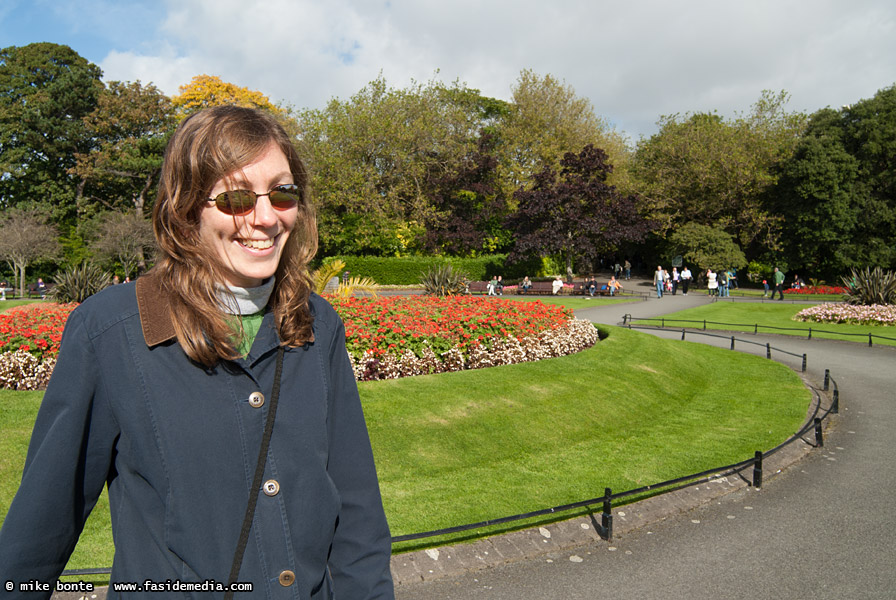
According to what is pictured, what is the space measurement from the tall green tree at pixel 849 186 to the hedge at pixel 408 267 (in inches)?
718

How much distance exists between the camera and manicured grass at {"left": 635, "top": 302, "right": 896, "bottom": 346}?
17453 millimetres

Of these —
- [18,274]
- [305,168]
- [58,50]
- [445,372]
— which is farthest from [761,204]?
[58,50]

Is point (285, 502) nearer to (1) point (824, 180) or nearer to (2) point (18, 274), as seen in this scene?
(1) point (824, 180)

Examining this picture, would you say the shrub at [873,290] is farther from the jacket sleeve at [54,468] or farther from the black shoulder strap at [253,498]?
the jacket sleeve at [54,468]

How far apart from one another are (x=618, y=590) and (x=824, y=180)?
119ft

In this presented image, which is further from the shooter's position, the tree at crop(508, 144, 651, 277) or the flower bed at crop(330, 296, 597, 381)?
the tree at crop(508, 144, 651, 277)

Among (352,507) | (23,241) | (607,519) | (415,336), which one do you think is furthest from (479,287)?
(352,507)

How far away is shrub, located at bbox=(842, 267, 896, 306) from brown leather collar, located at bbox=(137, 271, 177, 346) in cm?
2516

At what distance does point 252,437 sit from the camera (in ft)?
4.72

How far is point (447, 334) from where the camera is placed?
32.0 feet

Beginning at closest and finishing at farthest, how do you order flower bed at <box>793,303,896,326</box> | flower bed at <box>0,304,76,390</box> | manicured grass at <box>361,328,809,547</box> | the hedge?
1. manicured grass at <box>361,328,809,547</box>
2. flower bed at <box>0,304,76,390</box>
3. flower bed at <box>793,303,896,326</box>
4. the hedge

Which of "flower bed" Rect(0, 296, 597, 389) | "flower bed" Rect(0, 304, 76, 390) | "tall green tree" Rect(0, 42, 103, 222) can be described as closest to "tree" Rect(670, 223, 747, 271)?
"flower bed" Rect(0, 296, 597, 389)

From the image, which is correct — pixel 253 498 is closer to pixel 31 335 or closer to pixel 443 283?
pixel 31 335

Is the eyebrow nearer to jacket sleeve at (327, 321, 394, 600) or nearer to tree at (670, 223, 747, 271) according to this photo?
jacket sleeve at (327, 321, 394, 600)
